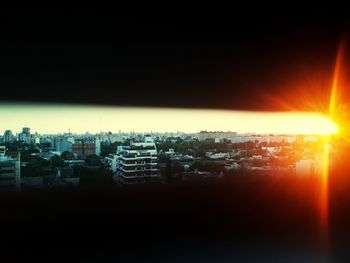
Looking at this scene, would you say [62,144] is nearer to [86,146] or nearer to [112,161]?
[86,146]

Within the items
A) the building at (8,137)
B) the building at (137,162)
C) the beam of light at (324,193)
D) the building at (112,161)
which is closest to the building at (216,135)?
the building at (137,162)

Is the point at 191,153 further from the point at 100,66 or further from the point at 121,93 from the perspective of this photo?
the point at 100,66

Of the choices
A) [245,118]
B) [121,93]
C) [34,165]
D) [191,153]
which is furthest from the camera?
[245,118]

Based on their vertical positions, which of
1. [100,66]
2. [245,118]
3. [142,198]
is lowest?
[142,198]

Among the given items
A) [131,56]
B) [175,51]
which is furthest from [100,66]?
[175,51]

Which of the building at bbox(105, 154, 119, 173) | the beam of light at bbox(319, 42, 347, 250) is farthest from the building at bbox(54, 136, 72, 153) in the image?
the beam of light at bbox(319, 42, 347, 250)
